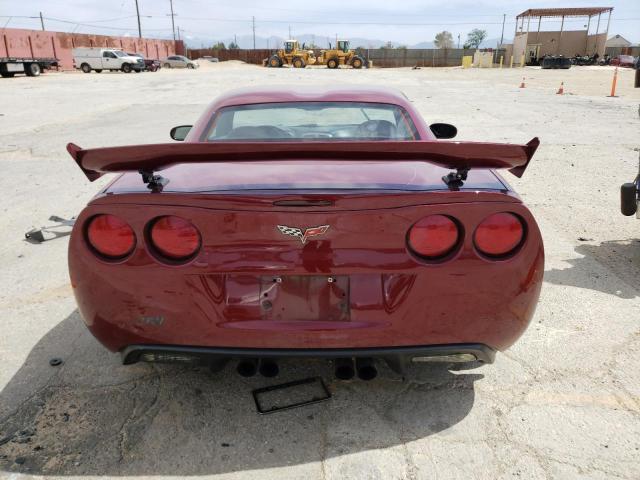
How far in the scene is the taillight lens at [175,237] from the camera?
201 cm

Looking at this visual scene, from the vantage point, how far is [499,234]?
2.04m

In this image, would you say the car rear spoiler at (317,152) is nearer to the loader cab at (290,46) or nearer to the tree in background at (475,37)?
the loader cab at (290,46)

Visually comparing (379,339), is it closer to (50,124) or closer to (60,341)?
(60,341)

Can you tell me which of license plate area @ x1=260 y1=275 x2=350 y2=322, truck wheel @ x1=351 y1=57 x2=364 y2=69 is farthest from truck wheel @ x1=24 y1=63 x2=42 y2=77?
license plate area @ x1=260 y1=275 x2=350 y2=322

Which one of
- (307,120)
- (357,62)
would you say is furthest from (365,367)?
(357,62)

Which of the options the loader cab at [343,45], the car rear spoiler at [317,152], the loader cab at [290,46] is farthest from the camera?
the loader cab at [290,46]

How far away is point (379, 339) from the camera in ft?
6.72

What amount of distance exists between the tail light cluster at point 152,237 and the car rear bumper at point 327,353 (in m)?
0.39

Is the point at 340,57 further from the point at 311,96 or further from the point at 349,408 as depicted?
the point at 349,408

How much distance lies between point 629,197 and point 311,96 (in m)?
2.60

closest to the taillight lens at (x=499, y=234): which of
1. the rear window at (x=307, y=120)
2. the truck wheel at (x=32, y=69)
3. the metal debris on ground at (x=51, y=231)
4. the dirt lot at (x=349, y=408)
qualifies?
the dirt lot at (x=349, y=408)

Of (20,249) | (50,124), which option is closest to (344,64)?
(50,124)

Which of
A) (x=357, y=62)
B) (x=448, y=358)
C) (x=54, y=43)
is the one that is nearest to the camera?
(x=448, y=358)

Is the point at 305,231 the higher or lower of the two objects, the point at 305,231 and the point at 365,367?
the higher
